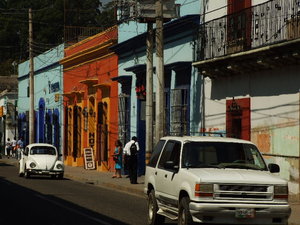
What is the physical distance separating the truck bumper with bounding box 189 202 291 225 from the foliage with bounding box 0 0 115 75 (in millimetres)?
78243

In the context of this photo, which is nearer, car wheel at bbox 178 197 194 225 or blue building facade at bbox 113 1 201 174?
car wheel at bbox 178 197 194 225

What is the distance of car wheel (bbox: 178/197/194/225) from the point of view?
14.6m

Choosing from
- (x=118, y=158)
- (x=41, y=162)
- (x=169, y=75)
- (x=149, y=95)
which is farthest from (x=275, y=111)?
(x=41, y=162)

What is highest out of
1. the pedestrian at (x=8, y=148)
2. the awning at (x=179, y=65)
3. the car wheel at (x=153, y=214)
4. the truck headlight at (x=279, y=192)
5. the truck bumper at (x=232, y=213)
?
the awning at (x=179, y=65)

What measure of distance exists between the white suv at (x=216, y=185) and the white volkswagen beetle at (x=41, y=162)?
1990 centimetres

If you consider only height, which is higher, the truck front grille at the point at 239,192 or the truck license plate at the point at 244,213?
the truck front grille at the point at 239,192

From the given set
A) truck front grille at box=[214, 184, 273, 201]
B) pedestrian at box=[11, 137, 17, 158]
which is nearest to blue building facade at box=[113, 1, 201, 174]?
truck front grille at box=[214, 184, 273, 201]

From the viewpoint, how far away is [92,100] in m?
47.4

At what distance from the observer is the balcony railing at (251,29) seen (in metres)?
24.0

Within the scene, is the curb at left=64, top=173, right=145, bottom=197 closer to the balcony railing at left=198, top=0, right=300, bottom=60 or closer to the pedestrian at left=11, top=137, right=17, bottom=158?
the balcony railing at left=198, top=0, right=300, bottom=60

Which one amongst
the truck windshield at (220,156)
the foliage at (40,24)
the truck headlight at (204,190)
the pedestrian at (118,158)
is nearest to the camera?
the truck headlight at (204,190)

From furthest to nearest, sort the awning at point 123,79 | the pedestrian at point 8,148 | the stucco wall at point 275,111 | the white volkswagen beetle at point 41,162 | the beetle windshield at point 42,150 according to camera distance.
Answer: the pedestrian at point 8,148
the awning at point 123,79
the beetle windshield at point 42,150
the white volkswagen beetle at point 41,162
the stucco wall at point 275,111

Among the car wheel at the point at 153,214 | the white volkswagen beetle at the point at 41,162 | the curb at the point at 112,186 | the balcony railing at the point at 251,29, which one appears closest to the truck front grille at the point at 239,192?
the car wheel at the point at 153,214

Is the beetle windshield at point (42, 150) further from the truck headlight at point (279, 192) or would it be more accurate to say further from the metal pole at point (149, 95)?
the truck headlight at point (279, 192)
